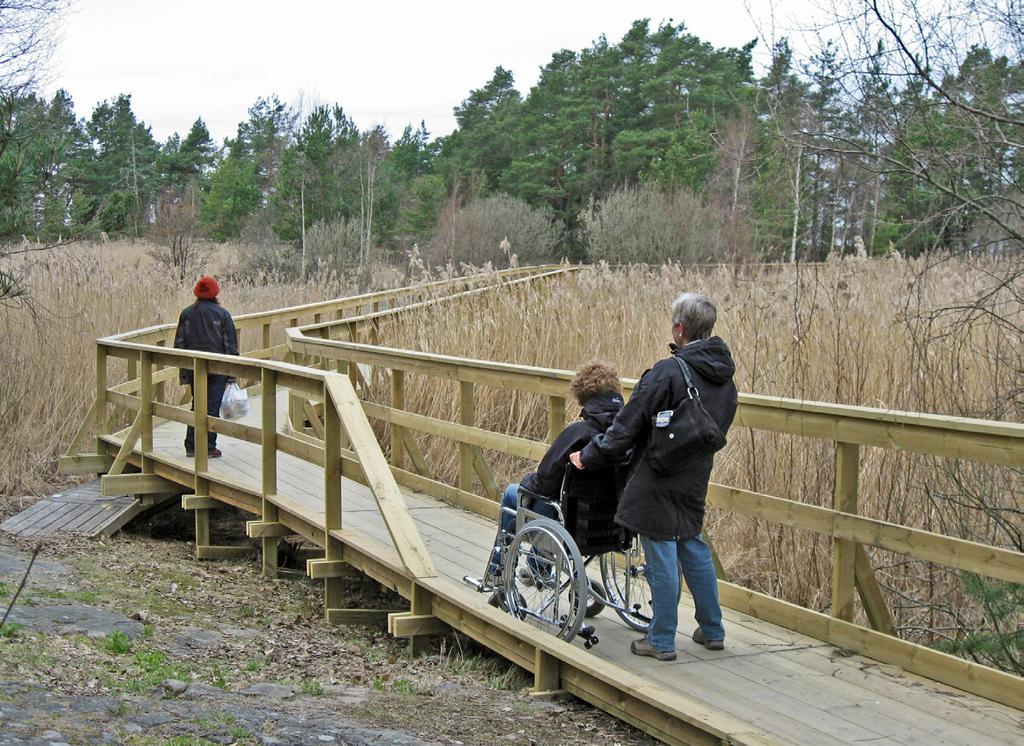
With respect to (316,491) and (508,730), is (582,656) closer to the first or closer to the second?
(508,730)

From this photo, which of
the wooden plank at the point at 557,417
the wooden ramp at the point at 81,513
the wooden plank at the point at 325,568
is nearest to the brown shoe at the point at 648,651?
the wooden plank at the point at 557,417

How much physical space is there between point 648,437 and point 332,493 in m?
2.80

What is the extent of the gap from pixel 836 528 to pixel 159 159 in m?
66.1

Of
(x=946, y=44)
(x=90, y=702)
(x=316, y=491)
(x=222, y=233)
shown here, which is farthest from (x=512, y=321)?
(x=222, y=233)

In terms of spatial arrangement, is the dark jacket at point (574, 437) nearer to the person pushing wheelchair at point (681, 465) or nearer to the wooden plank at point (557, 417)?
the person pushing wheelchair at point (681, 465)

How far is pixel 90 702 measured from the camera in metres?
4.49

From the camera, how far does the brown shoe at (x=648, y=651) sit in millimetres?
5113

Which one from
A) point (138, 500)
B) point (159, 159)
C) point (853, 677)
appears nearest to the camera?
point (853, 677)

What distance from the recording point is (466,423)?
785 cm

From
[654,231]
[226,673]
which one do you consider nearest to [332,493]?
[226,673]

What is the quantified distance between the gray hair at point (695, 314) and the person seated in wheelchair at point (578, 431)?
0.50m

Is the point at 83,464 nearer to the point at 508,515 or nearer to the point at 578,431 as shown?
the point at 508,515

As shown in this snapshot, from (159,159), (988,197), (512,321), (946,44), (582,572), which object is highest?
(159,159)

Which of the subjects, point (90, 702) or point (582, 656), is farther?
point (582, 656)
